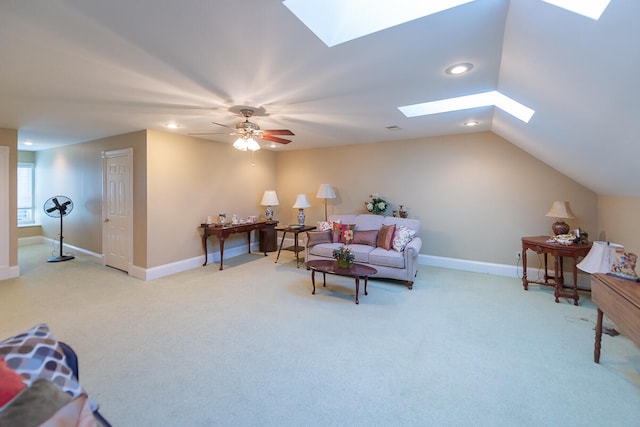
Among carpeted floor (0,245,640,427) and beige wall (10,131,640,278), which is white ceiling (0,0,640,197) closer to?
beige wall (10,131,640,278)

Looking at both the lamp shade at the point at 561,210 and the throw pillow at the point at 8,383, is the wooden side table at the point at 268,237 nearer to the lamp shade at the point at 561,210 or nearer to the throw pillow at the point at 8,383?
the lamp shade at the point at 561,210

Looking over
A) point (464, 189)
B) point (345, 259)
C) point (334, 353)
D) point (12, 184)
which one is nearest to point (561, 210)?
point (464, 189)

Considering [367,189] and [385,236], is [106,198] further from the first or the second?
[385,236]

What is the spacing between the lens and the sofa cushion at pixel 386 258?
13.4 ft

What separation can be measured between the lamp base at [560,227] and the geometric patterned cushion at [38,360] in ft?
16.7

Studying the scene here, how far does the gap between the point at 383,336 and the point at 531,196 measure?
3.47 metres

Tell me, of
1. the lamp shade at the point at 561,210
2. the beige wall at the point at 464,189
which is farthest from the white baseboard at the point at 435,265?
the lamp shade at the point at 561,210

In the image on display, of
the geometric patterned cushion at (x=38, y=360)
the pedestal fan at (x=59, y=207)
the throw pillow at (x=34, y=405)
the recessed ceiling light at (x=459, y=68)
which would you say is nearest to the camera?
the throw pillow at (x=34, y=405)

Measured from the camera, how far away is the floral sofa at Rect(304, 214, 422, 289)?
409cm

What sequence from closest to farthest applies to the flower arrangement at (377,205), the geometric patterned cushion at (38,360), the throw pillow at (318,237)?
the geometric patterned cushion at (38,360) < the throw pillow at (318,237) < the flower arrangement at (377,205)

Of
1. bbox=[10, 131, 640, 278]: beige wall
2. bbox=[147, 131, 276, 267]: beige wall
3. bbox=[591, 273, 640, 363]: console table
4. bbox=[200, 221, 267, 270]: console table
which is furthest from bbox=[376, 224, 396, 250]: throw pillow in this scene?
bbox=[147, 131, 276, 267]: beige wall

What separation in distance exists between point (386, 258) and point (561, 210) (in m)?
2.44

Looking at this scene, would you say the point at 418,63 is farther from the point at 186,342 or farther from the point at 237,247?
the point at 237,247

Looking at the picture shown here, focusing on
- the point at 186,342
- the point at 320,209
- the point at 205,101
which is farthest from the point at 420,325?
the point at 320,209
